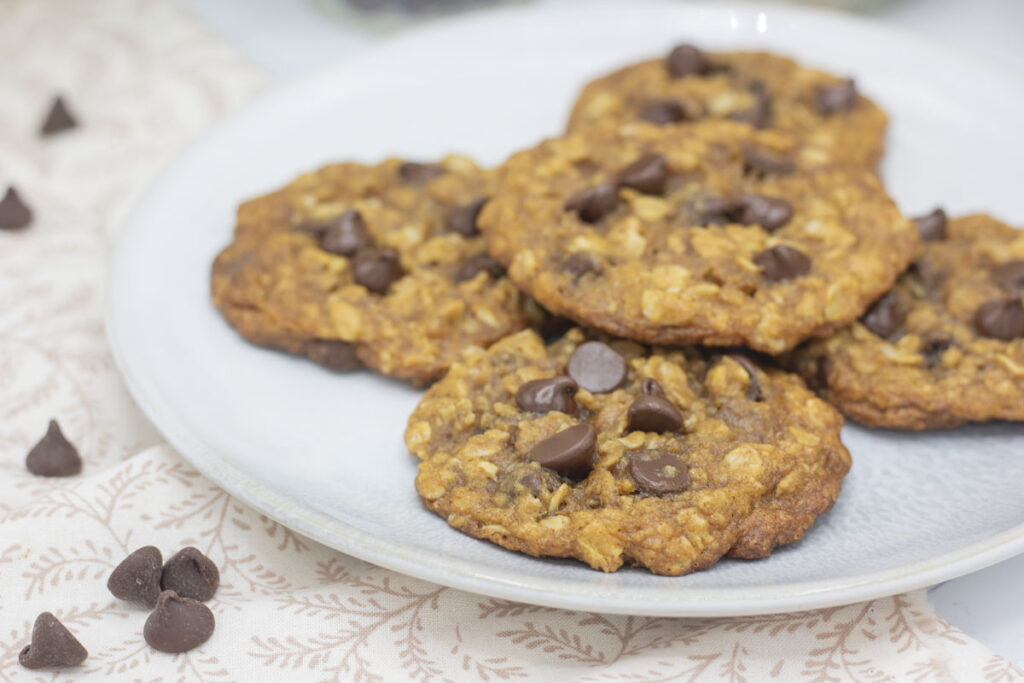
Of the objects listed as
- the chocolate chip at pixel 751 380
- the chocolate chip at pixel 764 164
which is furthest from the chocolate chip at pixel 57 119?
the chocolate chip at pixel 751 380

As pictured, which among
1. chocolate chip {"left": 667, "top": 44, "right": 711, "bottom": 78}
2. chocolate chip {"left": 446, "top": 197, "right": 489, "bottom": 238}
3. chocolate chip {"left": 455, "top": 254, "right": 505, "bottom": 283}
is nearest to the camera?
chocolate chip {"left": 455, "top": 254, "right": 505, "bottom": 283}

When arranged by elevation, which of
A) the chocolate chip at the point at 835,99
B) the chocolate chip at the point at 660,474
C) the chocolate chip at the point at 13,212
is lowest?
the chocolate chip at the point at 13,212

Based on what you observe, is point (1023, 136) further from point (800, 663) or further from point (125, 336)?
point (125, 336)

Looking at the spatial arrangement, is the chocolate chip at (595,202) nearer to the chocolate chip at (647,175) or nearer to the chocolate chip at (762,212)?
the chocolate chip at (647,175)

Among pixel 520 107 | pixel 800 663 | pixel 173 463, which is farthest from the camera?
pixel 520 107

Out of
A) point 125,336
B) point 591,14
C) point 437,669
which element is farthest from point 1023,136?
point 125,336

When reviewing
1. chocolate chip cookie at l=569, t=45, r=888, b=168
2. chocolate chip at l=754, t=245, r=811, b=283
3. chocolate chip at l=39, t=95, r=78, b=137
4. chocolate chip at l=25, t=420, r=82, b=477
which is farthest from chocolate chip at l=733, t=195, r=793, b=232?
chocolate chip at l=39, t=95, r=78, b=137

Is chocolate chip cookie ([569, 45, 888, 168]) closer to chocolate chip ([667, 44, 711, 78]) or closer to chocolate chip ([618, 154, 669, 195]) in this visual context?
chocolate chip ([667, 44, 711, 78])
